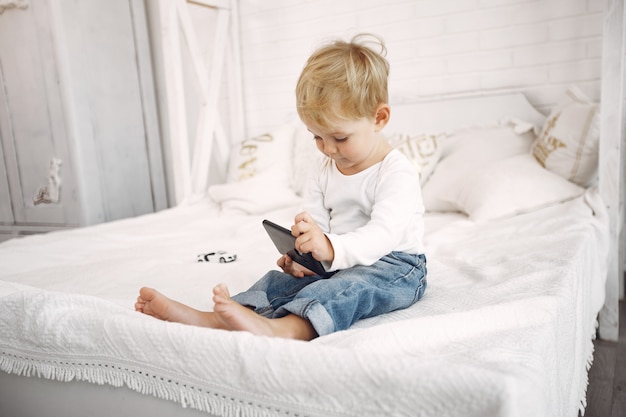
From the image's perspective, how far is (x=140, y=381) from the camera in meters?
0.73

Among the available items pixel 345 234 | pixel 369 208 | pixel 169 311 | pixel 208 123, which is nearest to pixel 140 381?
pixel 169 311

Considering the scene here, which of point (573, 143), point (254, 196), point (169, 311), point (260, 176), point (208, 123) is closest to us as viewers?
point (169, 311)

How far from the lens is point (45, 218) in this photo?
103 inches

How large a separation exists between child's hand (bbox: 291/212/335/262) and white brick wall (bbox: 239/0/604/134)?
5.53 ft

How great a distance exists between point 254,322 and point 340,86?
1.60 ft

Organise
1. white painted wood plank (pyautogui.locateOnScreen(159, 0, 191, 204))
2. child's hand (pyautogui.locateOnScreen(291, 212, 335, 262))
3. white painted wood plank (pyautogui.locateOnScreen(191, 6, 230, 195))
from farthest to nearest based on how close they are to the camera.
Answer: white painted wood plank (pyautogui.locateOnScreen(191, 6, 230, 195)) → white painted wood plank (pyautogui.locateOnScreen(159, 0, 191, 204)) → child's hand (pyautogui.locateOnScreen(291, 212, 335, 262))

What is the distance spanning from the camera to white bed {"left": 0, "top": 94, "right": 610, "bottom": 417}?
59cm

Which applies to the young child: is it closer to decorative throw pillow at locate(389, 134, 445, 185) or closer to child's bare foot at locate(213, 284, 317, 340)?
child's bare foot at locate(213, 284, 317, 340)

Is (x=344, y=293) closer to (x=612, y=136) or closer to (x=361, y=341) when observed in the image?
(x=361, y=341)

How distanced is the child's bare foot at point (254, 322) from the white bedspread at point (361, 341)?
0.05m

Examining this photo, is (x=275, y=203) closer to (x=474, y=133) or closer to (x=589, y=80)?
(x=474, y=133)

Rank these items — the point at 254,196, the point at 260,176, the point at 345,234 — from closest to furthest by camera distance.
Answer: the point at 345,234 → the point at 254,196 → the point at 260,176

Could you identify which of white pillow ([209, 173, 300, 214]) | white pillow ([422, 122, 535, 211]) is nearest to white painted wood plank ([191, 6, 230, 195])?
white pillow ([209, 173, 300, 214])

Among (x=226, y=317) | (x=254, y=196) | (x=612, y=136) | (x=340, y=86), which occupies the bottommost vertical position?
(x=254, y=196)
